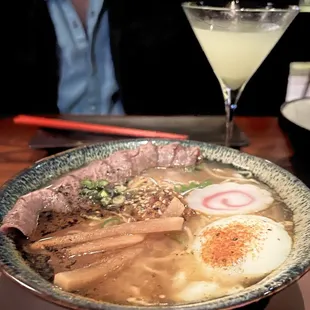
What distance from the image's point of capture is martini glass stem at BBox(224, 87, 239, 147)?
167cm

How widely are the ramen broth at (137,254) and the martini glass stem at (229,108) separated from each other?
1.47 feet

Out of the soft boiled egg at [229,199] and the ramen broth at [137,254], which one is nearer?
the ramen broth at [137,254]

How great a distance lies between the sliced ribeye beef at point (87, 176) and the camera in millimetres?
989

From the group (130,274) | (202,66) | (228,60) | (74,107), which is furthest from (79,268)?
(202,66)

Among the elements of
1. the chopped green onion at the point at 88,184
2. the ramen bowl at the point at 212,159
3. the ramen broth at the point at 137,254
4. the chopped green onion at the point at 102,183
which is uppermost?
the ramen bowl at the point at 212,159

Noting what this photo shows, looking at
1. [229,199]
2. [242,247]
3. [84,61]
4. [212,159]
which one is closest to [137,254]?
[242,247]

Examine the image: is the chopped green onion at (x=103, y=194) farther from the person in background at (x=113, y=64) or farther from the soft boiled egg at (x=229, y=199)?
the person in background at (x=113, y=64)

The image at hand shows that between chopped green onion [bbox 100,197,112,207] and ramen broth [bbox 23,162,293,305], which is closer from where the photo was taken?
ramen broth [bbox 23,162,293,305]

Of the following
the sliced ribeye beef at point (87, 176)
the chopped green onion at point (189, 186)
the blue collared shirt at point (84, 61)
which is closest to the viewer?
the sliced ribeye beef at point (87, 176)

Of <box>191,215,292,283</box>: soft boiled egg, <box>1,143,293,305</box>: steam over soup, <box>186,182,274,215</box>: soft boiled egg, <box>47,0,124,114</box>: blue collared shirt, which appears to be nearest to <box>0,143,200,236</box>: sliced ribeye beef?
<box>1,143,293,305</box>: steam over soup

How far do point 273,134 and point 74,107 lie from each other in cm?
143

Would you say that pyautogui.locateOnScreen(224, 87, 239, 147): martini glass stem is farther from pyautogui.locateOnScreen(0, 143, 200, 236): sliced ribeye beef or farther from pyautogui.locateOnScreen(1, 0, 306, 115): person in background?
pyautogui.locateOnScreen(1, 0, 306, 115): person in background

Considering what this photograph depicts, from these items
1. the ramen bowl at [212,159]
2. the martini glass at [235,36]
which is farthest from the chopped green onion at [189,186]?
the martini glass at [235,36]

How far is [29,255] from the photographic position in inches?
36.1
